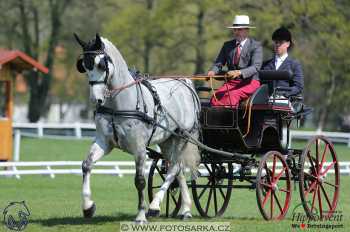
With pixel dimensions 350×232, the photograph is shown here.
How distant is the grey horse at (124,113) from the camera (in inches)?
424

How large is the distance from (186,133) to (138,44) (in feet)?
126

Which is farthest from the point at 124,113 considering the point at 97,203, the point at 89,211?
the point at 97,203

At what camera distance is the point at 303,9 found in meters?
Answer: 40.0

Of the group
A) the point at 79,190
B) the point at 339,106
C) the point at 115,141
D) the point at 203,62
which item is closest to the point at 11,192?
the point at 79,190

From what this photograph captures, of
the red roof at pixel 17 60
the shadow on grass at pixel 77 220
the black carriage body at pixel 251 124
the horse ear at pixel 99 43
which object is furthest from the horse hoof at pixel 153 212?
the red roof at pixel 17 60

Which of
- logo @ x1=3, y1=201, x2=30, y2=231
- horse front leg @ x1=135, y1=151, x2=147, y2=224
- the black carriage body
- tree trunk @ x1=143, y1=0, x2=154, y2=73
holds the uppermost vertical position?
tree trunk @ x1=143, y1=0, x2=154, y2=73

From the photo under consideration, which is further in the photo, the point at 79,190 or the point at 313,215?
the point at 79,190

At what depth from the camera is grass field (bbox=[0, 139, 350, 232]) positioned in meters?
11.3

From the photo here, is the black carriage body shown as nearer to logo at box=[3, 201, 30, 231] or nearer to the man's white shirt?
the man's white shirt

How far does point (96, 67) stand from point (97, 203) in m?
5.67

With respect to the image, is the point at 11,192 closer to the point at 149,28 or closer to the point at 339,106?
the point at 149,28

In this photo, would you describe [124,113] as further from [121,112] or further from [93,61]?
[93,61]

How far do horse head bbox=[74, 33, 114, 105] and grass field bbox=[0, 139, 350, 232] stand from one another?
1.57m

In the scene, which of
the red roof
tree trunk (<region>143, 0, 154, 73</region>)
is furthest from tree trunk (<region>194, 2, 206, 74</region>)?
the red roof
